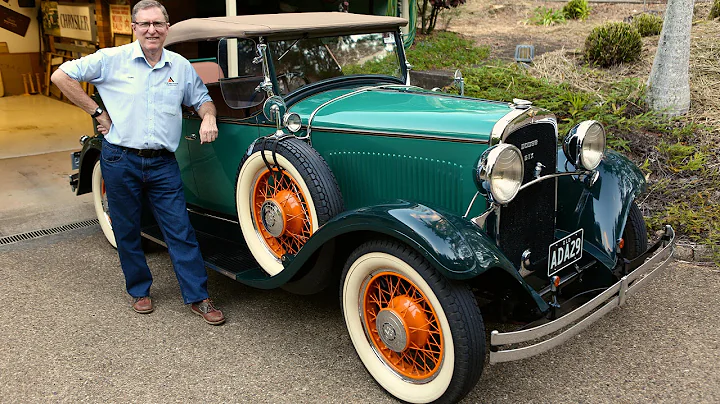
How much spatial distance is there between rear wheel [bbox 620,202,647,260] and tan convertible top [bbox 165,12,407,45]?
5.97ft

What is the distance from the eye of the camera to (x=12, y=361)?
3135 mm

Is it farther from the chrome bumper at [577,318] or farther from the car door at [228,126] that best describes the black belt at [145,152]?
the chrome bumper at [577,318]

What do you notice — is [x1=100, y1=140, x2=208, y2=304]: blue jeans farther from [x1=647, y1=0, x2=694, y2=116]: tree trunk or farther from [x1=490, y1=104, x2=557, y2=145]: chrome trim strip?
[x1=647, y1=0, x2=694, y2=116]: tree trunk

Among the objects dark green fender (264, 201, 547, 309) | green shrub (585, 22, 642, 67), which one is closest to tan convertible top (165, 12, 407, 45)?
dark green fender (264, 201, 547, 309)

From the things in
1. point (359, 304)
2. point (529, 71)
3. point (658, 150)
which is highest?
point (529, 71)

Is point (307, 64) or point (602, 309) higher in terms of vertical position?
point (307, 64)

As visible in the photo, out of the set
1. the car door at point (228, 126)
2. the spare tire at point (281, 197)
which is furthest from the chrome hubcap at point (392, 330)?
the car door at point (228, 126)

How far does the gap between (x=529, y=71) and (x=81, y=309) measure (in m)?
5.50

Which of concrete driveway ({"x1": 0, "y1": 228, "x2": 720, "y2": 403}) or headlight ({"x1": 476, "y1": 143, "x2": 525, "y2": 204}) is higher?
headlight ({"x1": 476, "y1": 143, "x2": 525, "y2": 204})

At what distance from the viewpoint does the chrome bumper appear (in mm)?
2471

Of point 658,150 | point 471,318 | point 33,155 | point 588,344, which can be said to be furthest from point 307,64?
point 33,155

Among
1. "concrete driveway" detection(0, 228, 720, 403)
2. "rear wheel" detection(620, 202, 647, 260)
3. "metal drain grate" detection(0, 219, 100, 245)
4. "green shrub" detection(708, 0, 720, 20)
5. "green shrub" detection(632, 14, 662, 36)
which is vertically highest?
"green shrub" detection(708, 0, 720, 20)

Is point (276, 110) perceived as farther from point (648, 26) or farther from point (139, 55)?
point (648, 26)

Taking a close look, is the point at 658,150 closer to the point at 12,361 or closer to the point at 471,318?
the point at 471,318
